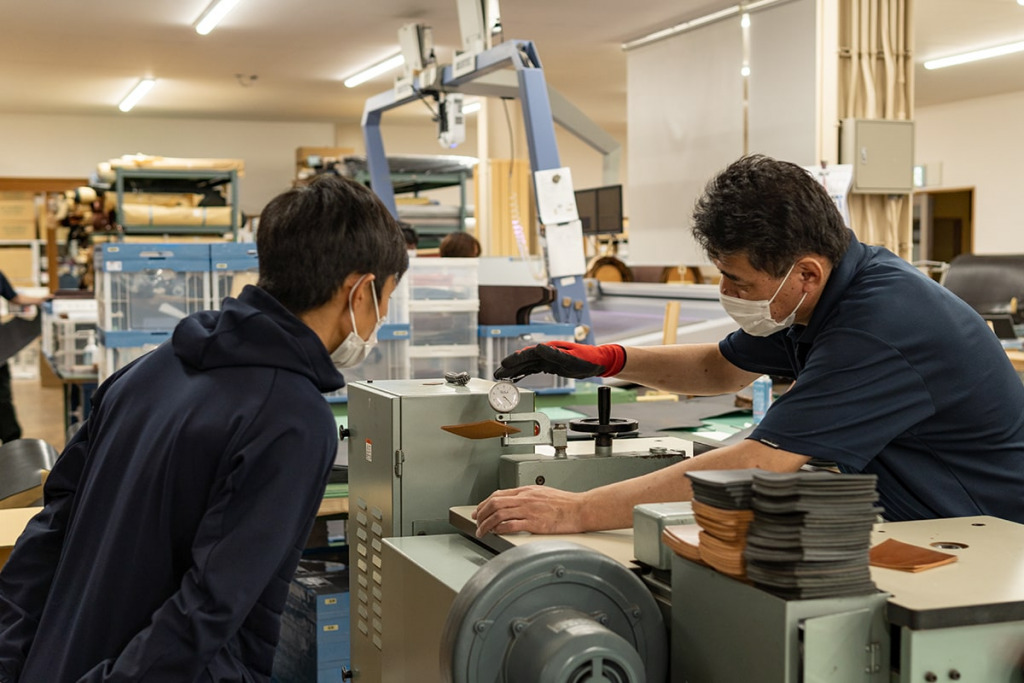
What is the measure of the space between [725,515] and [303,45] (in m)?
9.20

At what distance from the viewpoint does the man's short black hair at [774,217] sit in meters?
1.87

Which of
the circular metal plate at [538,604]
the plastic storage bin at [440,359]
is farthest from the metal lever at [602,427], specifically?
the plastic storage bin at [440,359]

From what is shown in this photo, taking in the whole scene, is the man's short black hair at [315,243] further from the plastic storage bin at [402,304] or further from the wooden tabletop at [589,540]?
the plastic storage bin at [402,304]

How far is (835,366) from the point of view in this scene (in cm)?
174

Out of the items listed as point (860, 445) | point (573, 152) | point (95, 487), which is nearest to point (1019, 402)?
point (860, 445)

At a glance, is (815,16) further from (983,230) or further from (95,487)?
(95,487)

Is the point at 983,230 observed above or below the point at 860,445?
above

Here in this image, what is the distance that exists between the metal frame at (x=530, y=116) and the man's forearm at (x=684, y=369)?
105 inches

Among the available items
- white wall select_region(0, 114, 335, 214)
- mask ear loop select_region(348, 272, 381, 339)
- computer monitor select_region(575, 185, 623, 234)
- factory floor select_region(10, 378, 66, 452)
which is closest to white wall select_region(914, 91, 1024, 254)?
computer monitor select_region(575, 185, 623, 234)

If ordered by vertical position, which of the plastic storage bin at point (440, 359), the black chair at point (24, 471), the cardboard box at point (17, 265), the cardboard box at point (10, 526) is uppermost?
the cardboard box at point (17, 265)

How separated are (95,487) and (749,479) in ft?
2.69

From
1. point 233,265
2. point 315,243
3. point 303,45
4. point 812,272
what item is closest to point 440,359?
point 233,265

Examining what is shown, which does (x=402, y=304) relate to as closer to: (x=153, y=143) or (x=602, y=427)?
(x=602, y=427)

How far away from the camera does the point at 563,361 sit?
2324mm
